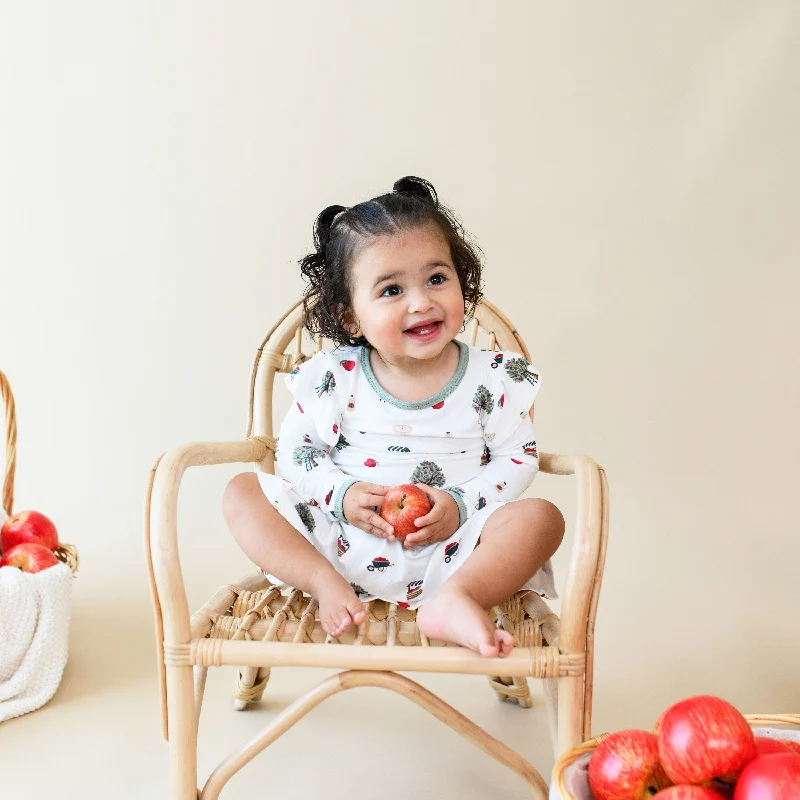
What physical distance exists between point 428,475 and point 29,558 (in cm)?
82

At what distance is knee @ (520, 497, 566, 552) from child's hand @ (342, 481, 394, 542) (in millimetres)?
214

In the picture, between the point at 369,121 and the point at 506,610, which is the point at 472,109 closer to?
the point at 369,121

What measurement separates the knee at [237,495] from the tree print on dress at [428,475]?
0.87ft

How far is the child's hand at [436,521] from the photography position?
4.83 ft

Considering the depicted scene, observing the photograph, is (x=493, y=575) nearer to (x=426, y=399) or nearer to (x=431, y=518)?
(x=431, y=518)

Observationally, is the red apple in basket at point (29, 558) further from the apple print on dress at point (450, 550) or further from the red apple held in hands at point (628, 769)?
the red apple held in hands at point (628, 769)

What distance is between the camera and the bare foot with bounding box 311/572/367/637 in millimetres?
1288

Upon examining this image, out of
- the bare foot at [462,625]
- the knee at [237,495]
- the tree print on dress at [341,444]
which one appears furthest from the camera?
the tree print on dress at [341,444]

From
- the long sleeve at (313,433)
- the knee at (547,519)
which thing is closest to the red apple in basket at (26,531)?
the long sleeve at (313,433)

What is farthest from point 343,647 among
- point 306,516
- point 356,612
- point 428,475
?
point 428,475

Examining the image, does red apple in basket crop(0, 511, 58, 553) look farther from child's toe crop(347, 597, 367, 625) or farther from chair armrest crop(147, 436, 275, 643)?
child's toe crop(347, 597, 367, 625)

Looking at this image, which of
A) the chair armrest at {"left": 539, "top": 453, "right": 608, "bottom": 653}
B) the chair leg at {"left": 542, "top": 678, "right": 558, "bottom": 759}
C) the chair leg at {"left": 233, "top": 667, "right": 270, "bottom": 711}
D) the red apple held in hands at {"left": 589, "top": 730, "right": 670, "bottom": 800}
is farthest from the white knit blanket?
the red apple held in hands at {"left": 589, "top": 730, "right": 670, "bottom": 800}

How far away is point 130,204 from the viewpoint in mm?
2504

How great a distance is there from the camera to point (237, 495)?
58.1 inches
